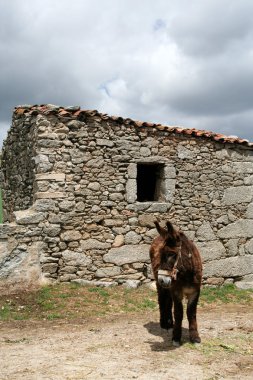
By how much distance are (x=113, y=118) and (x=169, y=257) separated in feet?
16.6

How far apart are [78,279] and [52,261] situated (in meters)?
0.70

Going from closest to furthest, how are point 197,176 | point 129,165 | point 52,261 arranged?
point 52,261 < point 129,165 < point 197,176

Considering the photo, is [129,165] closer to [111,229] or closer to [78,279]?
[111,229]

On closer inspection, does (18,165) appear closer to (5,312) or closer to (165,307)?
(5,312)

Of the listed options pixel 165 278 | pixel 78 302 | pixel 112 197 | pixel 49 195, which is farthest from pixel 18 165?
pixel 165 278

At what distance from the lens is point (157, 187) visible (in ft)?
34.9

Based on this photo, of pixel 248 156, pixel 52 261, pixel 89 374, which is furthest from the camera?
pixel 248 156

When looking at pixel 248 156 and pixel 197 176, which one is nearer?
pixel 197 176

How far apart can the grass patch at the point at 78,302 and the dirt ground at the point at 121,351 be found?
0.41 metres

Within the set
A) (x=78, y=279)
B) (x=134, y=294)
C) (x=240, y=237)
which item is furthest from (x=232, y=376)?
(x=240, y=237)

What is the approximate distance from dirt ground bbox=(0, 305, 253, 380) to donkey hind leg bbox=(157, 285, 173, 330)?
0.13 m

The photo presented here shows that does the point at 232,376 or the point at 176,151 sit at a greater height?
the point at 176,151

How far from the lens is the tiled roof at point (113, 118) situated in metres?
9.39

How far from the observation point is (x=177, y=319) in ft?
18.9
